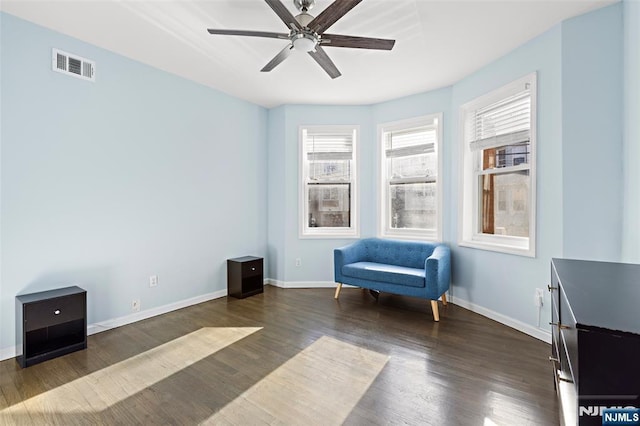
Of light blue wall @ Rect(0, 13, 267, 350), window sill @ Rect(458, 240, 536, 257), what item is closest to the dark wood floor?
light blue wall @ Rect(0, 13, 267, 350)

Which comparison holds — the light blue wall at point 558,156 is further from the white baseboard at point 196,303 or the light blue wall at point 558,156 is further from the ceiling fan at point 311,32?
the ceiling fan at point 311,32

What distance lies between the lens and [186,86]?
3.82 meters

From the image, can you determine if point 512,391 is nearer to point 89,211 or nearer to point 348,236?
point 348,236

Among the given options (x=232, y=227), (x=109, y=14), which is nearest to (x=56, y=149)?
(x=109, y=14)

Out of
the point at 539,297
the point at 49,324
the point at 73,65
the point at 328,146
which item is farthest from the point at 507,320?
the point at 73,65

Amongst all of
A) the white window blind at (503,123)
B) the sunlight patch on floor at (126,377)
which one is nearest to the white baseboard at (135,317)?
the sunlight patch on floor at (126,377)

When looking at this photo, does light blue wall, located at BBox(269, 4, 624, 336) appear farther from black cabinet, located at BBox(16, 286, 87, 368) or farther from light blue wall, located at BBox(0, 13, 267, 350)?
black cabinet, located at BBox(16, 286, 87, 368)

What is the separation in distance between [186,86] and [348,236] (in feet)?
9.74

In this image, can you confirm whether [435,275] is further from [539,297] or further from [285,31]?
[285,31]

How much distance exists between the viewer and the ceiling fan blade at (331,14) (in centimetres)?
191

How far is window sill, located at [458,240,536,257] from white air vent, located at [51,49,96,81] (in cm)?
436

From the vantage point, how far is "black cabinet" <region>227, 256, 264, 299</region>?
4176 millimetres

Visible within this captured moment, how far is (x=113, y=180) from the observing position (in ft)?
10.3

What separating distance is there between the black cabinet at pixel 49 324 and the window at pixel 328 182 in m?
2.86
